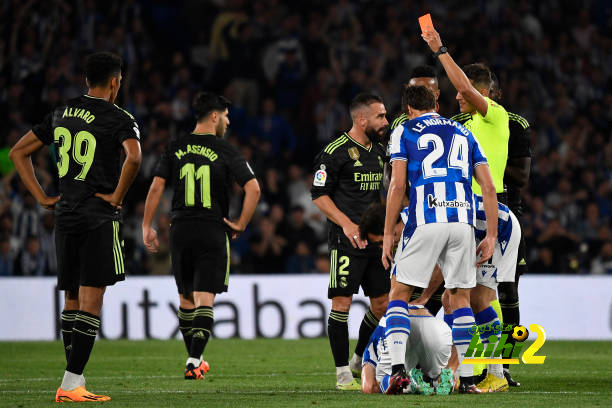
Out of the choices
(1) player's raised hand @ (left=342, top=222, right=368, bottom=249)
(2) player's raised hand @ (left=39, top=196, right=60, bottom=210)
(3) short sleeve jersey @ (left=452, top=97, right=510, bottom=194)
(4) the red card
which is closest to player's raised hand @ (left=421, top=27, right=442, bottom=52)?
(4) the red card

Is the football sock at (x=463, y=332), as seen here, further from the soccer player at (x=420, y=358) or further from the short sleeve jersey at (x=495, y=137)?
the short sleeve jersey at (x=495, y=137)

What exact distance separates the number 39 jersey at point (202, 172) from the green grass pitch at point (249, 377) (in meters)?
1.46

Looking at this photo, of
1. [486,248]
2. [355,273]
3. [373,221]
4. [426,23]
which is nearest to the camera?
[486,248]

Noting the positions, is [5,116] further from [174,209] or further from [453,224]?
[453,224]

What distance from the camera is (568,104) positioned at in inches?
758

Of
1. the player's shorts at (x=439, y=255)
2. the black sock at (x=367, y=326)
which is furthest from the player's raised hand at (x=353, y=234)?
the player's shorts at (x=439, y=255)

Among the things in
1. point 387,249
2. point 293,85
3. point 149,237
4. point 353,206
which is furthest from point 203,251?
point 293,85

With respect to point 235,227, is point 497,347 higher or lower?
lower

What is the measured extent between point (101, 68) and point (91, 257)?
1.29 meters

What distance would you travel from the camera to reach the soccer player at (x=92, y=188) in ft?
23.2

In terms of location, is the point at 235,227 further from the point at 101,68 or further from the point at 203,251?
the point at 101,68

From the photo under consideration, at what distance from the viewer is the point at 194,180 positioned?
9.23m

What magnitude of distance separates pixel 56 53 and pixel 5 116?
1614mm

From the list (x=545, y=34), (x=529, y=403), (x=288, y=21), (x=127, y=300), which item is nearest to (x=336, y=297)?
(x=529, y=403)
